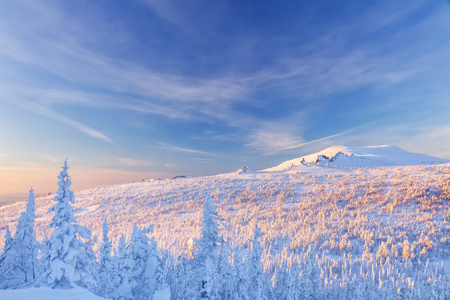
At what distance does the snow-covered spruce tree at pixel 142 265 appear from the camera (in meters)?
5.82

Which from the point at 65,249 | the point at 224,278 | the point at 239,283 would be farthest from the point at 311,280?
the point at 65,249

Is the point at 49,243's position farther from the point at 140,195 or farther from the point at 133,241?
the point at 140,195

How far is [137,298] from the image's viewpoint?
18.9 ft

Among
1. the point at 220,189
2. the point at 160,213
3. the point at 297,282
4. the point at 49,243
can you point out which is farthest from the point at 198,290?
the point at 220,189

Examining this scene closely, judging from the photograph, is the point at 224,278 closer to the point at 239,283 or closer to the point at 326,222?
the point at 239,283

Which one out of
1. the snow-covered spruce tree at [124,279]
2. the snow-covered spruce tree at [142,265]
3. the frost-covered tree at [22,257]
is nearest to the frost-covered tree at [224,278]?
the snow-covered spruce tree at [142,265]

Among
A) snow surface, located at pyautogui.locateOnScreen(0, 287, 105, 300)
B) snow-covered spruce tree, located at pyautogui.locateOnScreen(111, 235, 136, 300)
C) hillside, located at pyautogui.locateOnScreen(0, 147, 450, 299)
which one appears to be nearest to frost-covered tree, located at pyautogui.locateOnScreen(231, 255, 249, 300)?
snow-covered spruce tree, located at pyautogui.locateOnScreen(111, 235, 136, 300)

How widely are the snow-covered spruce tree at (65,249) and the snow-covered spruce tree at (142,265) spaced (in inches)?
50.4

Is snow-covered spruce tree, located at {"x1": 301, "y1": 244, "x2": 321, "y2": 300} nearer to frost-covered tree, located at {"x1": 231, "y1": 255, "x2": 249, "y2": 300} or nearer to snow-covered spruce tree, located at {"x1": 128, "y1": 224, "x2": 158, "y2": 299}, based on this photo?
frost-covered tree, located at {"x1": 231, "y1": 255, "x2": 249, "y2": 300}

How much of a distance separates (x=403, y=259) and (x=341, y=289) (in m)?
4.31

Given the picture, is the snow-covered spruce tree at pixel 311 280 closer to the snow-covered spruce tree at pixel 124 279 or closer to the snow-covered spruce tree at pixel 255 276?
the snow-covered spruce tree at pixel 255 276

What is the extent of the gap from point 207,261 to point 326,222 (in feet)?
39.0

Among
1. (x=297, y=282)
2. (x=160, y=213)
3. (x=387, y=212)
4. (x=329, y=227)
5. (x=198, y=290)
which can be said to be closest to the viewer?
(x=198, y=290)

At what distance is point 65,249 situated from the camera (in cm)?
589
